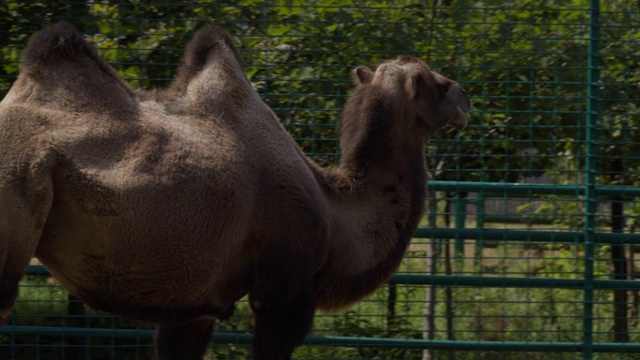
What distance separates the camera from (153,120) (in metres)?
6.37

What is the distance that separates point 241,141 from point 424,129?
1509mm

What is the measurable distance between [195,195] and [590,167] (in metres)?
3.77

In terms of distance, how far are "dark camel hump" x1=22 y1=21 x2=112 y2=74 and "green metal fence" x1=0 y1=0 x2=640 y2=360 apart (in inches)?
86.5

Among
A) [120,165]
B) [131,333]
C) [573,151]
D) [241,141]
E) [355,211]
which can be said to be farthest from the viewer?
[573,151]

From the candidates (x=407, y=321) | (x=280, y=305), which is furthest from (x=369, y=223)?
(x=407, y=321)

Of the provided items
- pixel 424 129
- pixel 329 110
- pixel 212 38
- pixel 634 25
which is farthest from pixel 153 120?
pixel 634 25

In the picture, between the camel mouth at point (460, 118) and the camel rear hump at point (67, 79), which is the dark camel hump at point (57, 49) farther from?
the camel mouth at point (460, 118)

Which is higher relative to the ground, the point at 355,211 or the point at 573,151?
the point at 573,151

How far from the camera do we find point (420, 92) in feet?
25.1

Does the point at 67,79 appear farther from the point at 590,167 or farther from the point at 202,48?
the point at 590,167

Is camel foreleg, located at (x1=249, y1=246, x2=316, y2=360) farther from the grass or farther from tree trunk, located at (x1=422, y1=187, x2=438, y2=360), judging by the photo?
tree trunk, located at (x1=422, y1=187, x2=438, y2=360)

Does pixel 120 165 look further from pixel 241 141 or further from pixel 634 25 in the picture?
pixel 634 25

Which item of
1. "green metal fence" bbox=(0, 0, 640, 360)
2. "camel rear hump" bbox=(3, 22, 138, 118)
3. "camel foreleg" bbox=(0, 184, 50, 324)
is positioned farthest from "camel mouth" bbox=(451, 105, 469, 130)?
"camel foreleg" bbox=(0, 184, 50, 324)

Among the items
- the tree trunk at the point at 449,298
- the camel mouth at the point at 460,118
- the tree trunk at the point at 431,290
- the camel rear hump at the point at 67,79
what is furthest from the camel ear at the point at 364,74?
the camel rear hump at the point at 67,79
